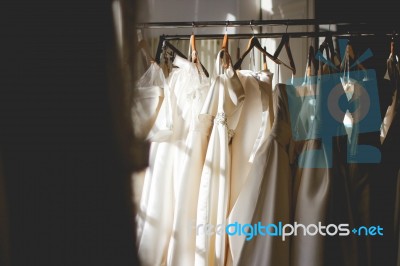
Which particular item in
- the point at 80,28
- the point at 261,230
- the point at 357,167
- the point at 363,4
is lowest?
the point at 261,230

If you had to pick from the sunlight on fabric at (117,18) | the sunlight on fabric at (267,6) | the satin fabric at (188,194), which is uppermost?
the sunlight on fabric at (267,6)

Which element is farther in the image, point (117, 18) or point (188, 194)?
point (188, 194)

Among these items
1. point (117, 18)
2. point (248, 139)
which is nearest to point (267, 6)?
point (248, 139)

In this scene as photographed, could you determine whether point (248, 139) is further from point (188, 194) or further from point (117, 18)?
point (117, 18)

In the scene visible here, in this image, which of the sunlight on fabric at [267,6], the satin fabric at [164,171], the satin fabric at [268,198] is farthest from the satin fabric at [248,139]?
the sunlight on fabric at [267,6]

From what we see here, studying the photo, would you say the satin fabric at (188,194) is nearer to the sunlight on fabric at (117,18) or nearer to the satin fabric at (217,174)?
the satin fabric at (217,174)

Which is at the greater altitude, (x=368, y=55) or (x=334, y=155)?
(x=368, y=55)

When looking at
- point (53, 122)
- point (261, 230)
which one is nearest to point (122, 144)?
point (53, 122)

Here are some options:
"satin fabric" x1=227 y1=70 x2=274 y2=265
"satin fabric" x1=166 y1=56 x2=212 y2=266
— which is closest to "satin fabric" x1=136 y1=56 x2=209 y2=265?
"satin fabric" x1=166 y1=56 x2=212 y2=266

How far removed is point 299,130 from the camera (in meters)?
0.94

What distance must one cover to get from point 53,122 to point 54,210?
54mm

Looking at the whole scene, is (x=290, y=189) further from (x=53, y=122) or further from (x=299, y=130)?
(x=53, y=122)

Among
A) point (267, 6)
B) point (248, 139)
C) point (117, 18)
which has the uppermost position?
point (267, 6)

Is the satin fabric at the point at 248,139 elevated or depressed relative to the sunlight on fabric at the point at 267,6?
depressed
